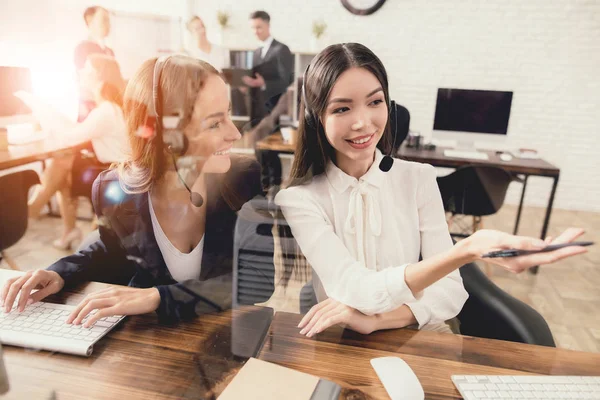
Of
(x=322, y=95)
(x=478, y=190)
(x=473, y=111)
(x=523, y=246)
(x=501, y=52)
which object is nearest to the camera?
(x=523, y=246)

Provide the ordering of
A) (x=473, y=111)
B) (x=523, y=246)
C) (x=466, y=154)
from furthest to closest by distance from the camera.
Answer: (x=466, y=154) < (x=473, y=111) < (x=523, y=246)

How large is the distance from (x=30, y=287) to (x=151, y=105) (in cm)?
40

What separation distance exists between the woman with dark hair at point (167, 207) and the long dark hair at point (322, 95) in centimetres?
14

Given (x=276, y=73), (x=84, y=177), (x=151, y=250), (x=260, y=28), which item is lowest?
(x=151, y=250)

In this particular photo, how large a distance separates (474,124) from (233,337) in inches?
68.9

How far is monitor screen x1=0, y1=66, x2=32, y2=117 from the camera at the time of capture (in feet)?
2.36

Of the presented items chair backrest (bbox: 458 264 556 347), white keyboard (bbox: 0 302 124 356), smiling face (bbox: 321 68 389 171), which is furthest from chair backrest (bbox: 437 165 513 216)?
white keyboard (bbox: 0 302 124 356)

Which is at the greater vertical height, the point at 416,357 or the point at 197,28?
the point at 197,28

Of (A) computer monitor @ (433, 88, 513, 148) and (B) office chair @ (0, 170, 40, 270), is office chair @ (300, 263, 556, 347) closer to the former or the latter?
(B) office chair @ (0, 170, 40, 270)

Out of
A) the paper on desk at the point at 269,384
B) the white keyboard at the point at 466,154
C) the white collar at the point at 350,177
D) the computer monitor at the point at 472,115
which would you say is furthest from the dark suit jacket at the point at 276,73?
the white keyboard at the point at 466,154

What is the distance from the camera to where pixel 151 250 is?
78 centimetres

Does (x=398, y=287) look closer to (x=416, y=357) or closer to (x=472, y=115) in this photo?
(x=416, y=357)

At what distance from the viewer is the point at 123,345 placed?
1.94 ft

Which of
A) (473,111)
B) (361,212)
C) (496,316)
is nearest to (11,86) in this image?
(361,212)
